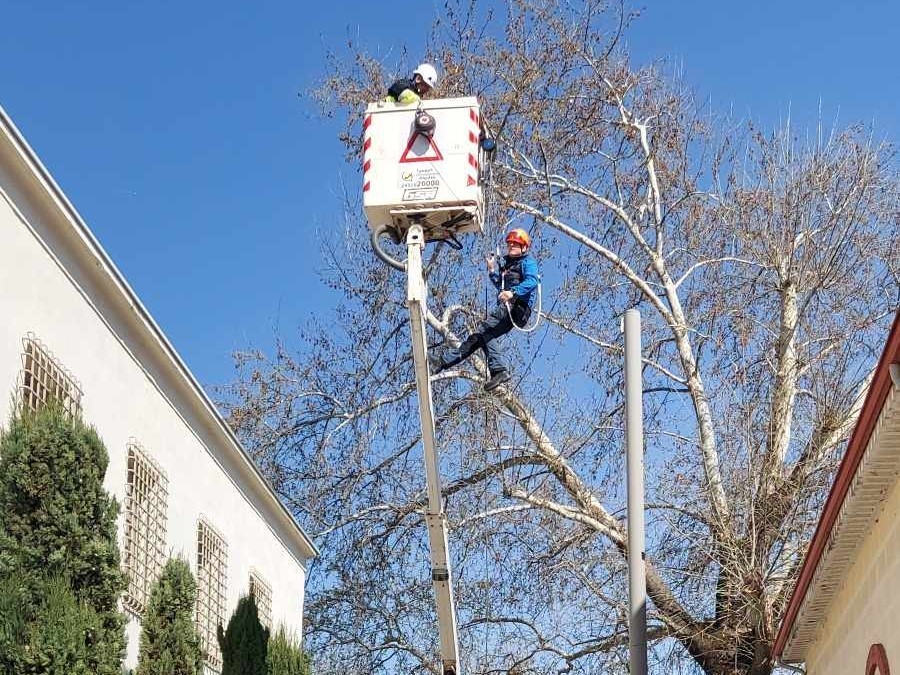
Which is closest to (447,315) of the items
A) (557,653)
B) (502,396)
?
(502,396)

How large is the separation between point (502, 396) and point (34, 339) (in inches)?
523

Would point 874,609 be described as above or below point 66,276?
below

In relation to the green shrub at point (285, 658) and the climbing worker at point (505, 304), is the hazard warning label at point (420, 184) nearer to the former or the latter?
the climbing worker at point (505, 304)

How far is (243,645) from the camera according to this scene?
15016mm

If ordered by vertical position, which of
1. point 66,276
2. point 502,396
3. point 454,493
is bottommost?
point 66,276

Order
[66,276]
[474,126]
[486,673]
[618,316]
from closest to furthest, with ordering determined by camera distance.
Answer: [474,126] → [66,276] → [486,673] → [618,316]

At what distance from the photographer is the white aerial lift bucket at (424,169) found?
10.4 meters


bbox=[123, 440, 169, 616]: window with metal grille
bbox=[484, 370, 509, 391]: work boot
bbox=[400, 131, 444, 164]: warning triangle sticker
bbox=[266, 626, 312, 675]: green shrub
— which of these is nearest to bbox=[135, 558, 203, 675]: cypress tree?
bbox=[123, 440, 169, 616]: window with metal grille

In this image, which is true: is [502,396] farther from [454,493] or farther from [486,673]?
[486,673]

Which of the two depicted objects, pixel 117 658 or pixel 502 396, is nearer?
pixel 117 658

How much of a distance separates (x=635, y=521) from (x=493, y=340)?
265 cm

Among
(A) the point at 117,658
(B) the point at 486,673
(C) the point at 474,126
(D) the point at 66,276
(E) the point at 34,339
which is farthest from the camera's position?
(B) the point at 486,673

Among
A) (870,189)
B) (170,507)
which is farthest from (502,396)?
(170,507)

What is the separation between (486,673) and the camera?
75.7 ft
